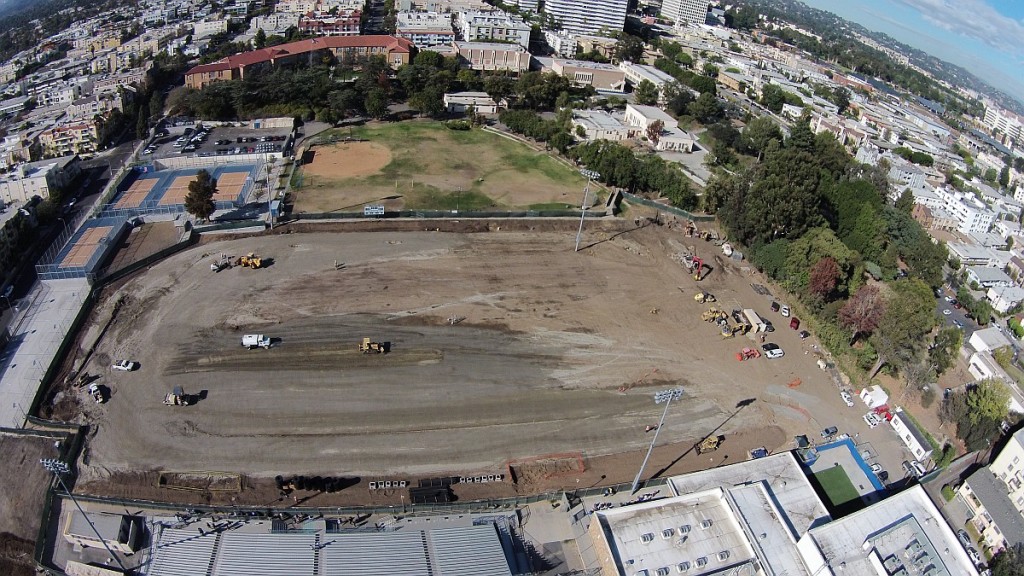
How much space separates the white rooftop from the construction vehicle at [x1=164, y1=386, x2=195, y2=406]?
2750cm

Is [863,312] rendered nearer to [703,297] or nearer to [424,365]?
[703,297]

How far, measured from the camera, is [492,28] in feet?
302

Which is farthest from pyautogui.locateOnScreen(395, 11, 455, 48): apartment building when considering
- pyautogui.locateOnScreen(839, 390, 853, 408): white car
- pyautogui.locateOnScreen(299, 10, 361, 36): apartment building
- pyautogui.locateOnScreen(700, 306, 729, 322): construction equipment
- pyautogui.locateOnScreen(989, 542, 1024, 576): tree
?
pyautogui.locateOnScreen(989, 542, 1024, 576): tree

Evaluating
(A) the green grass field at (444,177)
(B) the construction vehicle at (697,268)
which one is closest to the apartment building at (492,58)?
(A) the green grass field at (444,177)

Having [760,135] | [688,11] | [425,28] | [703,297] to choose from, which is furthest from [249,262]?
[688,11]

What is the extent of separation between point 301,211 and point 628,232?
1040 inches

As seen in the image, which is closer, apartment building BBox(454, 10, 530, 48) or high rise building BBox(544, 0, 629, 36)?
apartment building BBox(454, 10, 530, 48)

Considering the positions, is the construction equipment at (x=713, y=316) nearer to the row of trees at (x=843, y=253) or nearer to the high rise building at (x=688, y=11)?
the row of trees at (x=843, y=253)

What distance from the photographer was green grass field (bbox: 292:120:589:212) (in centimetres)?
4825

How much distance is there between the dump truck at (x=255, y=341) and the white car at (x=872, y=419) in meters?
32.6

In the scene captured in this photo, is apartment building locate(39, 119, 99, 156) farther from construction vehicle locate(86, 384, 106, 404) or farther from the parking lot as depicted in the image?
construction vehicle locate(86, 384, 106, 404)

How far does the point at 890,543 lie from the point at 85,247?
4829 cm

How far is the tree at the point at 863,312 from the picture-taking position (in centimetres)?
3403

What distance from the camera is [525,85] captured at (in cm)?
7225
